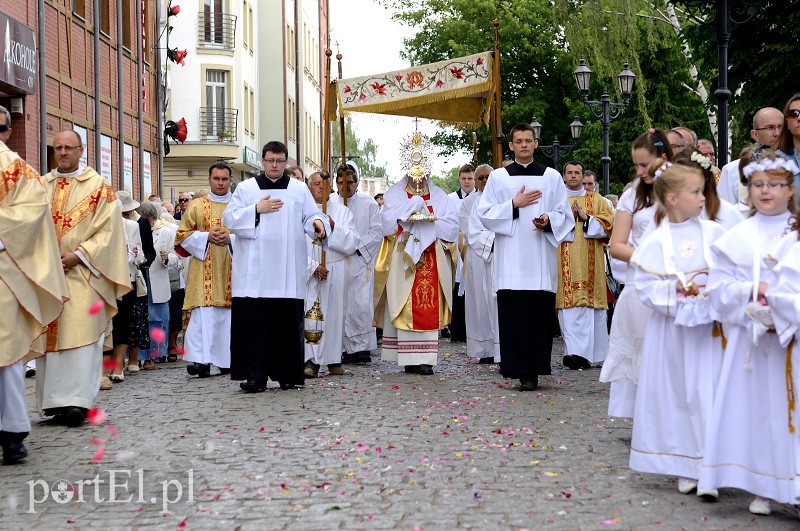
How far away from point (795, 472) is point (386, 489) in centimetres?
199

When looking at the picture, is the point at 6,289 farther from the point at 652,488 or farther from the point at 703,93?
the point at 703,93

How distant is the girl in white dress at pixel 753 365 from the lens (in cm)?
625

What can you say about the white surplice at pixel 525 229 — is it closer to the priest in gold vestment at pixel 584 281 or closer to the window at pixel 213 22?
the priest in gold vestment at pixel 584 281

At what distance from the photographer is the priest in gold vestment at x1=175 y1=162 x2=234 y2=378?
44.1 ft

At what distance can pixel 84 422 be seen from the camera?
973cm

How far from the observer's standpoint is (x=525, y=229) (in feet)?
38.6

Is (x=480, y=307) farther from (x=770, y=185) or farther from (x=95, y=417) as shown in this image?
(x=770, y=185)

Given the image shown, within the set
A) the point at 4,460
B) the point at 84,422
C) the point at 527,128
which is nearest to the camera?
the point at 4,460

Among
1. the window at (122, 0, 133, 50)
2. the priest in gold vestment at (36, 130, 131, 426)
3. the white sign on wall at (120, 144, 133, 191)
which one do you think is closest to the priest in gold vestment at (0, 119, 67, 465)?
the priest in gold vestment at (36, 130, 131, 426)

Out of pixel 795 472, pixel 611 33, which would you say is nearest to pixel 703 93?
pixel 611 33

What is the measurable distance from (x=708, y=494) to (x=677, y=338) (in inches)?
31.7

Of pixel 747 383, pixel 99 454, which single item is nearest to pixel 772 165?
pixel 747 383

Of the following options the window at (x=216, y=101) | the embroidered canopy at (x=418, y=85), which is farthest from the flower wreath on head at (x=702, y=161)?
the window at (x=216, y=101)

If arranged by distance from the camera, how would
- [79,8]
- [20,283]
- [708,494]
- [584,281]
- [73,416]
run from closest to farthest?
1. [708,494]
2. [20,283]
3. [73,416]
4. [584,281]
5. [79,8]
